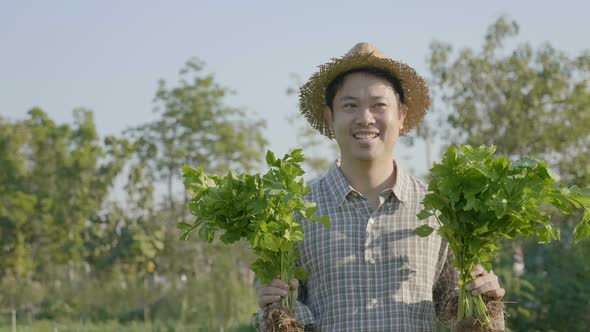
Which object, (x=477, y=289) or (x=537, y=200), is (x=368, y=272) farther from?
(x=537, y=200)

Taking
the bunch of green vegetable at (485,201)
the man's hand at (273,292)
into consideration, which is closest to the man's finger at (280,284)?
the man's hand at (273,292)

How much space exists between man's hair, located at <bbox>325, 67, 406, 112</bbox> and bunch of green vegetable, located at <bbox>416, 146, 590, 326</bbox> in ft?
2.16

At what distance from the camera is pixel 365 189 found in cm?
345

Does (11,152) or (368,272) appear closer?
(368,272)

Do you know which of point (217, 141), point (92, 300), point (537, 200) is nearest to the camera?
point (537, 200)

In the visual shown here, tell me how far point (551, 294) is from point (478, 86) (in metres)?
9.67

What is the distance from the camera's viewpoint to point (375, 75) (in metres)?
3.45

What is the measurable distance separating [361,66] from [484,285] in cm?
103

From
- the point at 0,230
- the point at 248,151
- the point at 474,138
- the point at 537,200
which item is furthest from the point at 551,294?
the point at 0,230

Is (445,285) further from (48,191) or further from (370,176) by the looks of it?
(48,191)

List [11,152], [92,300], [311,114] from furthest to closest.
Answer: [11,152] < [92,300] < [311,114]

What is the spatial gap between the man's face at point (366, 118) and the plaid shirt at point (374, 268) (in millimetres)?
167

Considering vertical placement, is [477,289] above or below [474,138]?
below

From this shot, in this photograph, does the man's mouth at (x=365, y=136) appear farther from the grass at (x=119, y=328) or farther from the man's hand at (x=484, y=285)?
the grass at (x=119, y=328)
